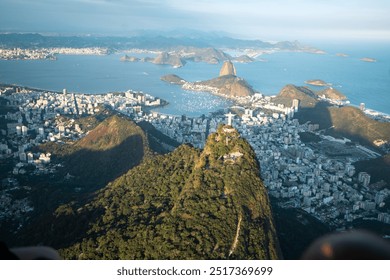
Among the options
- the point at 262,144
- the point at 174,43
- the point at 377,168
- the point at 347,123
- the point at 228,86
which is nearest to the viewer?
the point at 377,168

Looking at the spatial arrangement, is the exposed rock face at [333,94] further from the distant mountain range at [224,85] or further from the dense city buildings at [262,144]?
the distant mountain range at [224,85]

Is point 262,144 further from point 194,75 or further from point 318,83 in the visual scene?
point 194,75

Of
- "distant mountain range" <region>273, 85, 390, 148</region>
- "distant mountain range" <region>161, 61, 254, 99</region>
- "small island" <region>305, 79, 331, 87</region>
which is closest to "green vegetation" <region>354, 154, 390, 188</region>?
"distant mountain range" <region>273, 85, 390, 148</region>

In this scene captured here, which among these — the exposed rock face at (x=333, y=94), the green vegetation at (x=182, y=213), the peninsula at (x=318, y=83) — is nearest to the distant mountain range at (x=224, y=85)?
the exposed rock face at (x=333, y=94)

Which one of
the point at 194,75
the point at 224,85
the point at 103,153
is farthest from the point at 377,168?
the point at 194,75

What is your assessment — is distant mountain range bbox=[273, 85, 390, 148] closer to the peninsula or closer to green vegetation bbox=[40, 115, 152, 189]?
the peninsula
